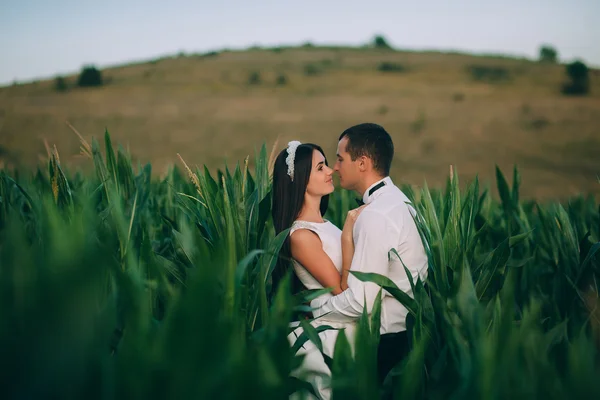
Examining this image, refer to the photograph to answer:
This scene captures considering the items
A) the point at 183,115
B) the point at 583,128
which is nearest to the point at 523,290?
the point at 583,128

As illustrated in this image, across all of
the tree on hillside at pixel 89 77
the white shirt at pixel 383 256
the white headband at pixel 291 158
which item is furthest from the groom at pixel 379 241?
the tree on hillside at pixel 89 77

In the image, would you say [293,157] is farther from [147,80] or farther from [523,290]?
[147,80]

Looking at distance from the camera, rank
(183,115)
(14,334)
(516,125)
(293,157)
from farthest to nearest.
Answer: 1. (183,115)
2. (516,125)
3. (293,157)
4. (14,334)

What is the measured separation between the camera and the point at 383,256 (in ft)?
8.47

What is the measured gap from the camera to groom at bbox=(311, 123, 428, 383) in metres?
2.56

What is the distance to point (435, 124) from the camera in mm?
33875

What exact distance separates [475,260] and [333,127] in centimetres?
3009

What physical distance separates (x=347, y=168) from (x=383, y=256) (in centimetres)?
59

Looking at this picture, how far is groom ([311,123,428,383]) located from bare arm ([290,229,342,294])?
12cm

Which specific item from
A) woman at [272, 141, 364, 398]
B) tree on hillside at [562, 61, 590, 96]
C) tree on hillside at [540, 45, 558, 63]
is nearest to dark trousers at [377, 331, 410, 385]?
woman at [272, 141, 364, 398]

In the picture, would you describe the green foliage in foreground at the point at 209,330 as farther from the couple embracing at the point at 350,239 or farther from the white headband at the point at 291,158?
the white headband at the point at 291,158

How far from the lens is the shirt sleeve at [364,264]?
8.18 feet

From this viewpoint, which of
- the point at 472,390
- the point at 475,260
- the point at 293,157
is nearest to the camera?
the point at 472,390

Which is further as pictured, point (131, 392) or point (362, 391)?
point (362, 391)
